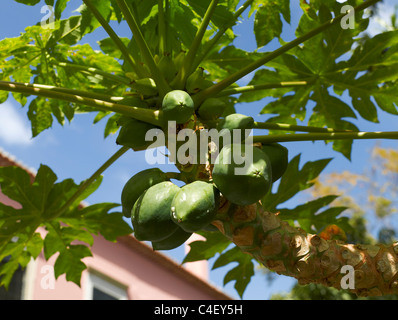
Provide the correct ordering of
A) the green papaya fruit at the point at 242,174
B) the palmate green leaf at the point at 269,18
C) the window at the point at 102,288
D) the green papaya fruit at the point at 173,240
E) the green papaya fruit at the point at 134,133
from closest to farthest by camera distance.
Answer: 1. the green papaya fruit at the point at 242,174
2. the green papaya fruit at the point at 173,240
3. the green papaya fruit at the point at 134,133
4. the palmate green leaf at the point at 269,18
5. the window at the point at 102,288

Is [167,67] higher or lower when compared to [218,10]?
lower

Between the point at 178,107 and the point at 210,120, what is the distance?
22 centimetres

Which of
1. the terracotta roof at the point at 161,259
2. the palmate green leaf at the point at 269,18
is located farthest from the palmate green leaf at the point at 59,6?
the terracotta roof at the point at 161,259

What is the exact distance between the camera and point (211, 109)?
6.37 feet

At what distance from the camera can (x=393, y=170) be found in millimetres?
16109

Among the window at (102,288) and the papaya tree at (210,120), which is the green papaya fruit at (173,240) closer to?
the papaya tree at (210,120)

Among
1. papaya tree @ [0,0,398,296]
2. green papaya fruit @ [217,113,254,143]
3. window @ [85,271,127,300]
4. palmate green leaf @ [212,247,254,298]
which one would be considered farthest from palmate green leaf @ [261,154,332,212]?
window @ [85,271,127,300]

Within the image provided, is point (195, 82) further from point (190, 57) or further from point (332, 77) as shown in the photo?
point (332, 77)

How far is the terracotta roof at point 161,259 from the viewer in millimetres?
7266

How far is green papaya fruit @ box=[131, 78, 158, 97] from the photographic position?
1987mm

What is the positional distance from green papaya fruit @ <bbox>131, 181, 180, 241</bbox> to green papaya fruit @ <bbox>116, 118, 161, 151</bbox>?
0.27 metres

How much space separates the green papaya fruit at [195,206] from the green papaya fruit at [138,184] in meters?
0.18

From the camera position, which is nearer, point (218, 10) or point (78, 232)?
point (218, 10)

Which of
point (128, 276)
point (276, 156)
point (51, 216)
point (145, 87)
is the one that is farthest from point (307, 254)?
point (128, 276)
